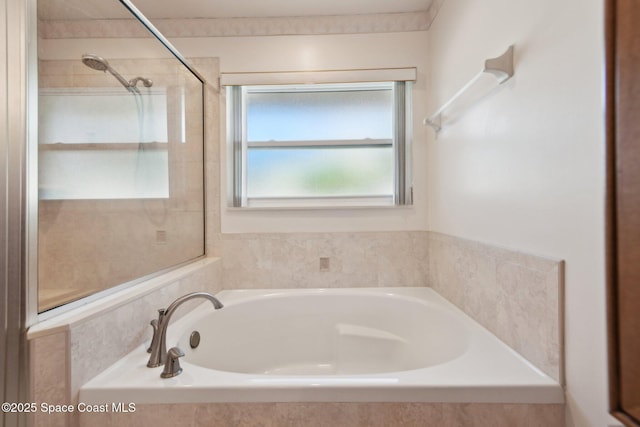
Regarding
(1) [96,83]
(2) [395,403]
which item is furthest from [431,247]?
(1) [96,83]

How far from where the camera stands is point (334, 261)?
1.85 meters

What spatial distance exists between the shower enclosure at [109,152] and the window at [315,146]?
382 millimetres

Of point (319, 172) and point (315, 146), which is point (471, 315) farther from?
point (315, 146)

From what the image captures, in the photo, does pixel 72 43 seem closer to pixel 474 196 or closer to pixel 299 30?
pixel 299 30

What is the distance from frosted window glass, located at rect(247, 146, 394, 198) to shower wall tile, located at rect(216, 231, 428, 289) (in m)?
0.33

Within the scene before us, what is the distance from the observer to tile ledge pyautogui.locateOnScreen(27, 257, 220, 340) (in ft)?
2.50

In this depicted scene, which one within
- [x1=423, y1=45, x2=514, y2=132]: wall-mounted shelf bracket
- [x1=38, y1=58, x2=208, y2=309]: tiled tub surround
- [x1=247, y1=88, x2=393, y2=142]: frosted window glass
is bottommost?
[x1=38, y1=58, x2=208, y2=309]: tiled tub surround

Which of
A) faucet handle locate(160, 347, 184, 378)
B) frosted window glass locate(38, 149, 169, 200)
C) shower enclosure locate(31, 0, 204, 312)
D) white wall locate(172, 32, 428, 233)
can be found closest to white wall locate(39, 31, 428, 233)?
white wall locate(172, 32, 428, 233)

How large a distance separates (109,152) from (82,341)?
3.22 feet

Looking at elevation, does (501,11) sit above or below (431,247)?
above

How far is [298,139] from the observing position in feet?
6.47

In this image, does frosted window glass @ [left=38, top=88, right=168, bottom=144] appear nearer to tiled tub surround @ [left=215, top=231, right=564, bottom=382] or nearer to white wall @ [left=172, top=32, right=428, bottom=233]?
white wall @ [left=172, top=32, right=428, bottom=233]

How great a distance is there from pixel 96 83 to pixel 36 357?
127 cm

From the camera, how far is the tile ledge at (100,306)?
2.50 ft
